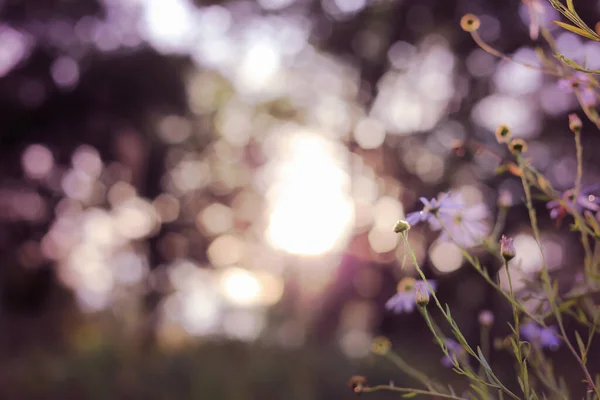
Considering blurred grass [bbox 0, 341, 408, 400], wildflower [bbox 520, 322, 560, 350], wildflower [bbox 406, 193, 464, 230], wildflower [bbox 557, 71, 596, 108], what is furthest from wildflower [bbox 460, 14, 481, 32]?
blurred grass [bbox 0, 341, 408, 400]

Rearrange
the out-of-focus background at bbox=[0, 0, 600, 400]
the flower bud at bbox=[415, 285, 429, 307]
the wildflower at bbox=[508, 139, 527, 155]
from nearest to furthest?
the flower bud at bbox=[415, 285, 429, 307] → the wildflower at bbox=[508, 139, 527, 155] → the out-of-focus background at bbox=[0, 0, 600, 400]

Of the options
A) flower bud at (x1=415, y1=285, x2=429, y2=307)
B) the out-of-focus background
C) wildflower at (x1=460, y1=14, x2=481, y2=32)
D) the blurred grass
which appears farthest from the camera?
the out-of-focus background

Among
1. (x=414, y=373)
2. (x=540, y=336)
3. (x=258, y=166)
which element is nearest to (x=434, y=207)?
(x=414, y=373)

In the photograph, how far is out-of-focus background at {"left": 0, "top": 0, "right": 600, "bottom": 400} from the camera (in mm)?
5543

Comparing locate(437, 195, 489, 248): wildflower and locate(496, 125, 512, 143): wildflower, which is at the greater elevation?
locate(496, 125, 512, 143): wildflower

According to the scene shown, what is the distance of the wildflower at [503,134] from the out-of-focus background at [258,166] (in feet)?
12.7

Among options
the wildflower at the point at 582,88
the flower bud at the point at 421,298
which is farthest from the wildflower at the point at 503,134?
the flower bud at the point at 421,298

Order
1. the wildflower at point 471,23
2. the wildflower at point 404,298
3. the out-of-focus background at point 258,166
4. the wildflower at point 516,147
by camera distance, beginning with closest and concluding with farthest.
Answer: the wildflower at point 516,147 < the wildflower at point 471,23 < the wildflower at point 404,298 < the out-of-focus background at point 258,166

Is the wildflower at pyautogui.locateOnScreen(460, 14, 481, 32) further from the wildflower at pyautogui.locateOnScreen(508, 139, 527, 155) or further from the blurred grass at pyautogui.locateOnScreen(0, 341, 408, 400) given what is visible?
the blurred grass at pyautogui.locateOnScreen(0, 341, 408, 400)

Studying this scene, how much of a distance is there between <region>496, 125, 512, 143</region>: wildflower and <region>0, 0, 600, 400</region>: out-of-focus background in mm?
3866

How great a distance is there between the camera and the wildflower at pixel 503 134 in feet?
2.57

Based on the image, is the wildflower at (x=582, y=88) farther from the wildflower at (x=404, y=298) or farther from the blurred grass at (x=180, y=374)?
the blurred grass at (x=180, y=374)

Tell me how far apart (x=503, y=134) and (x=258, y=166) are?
24.1 feet

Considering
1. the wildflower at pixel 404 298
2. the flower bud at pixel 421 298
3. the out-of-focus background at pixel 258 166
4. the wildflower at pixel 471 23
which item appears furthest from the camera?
the out-of-focus background at pixel 258 166
